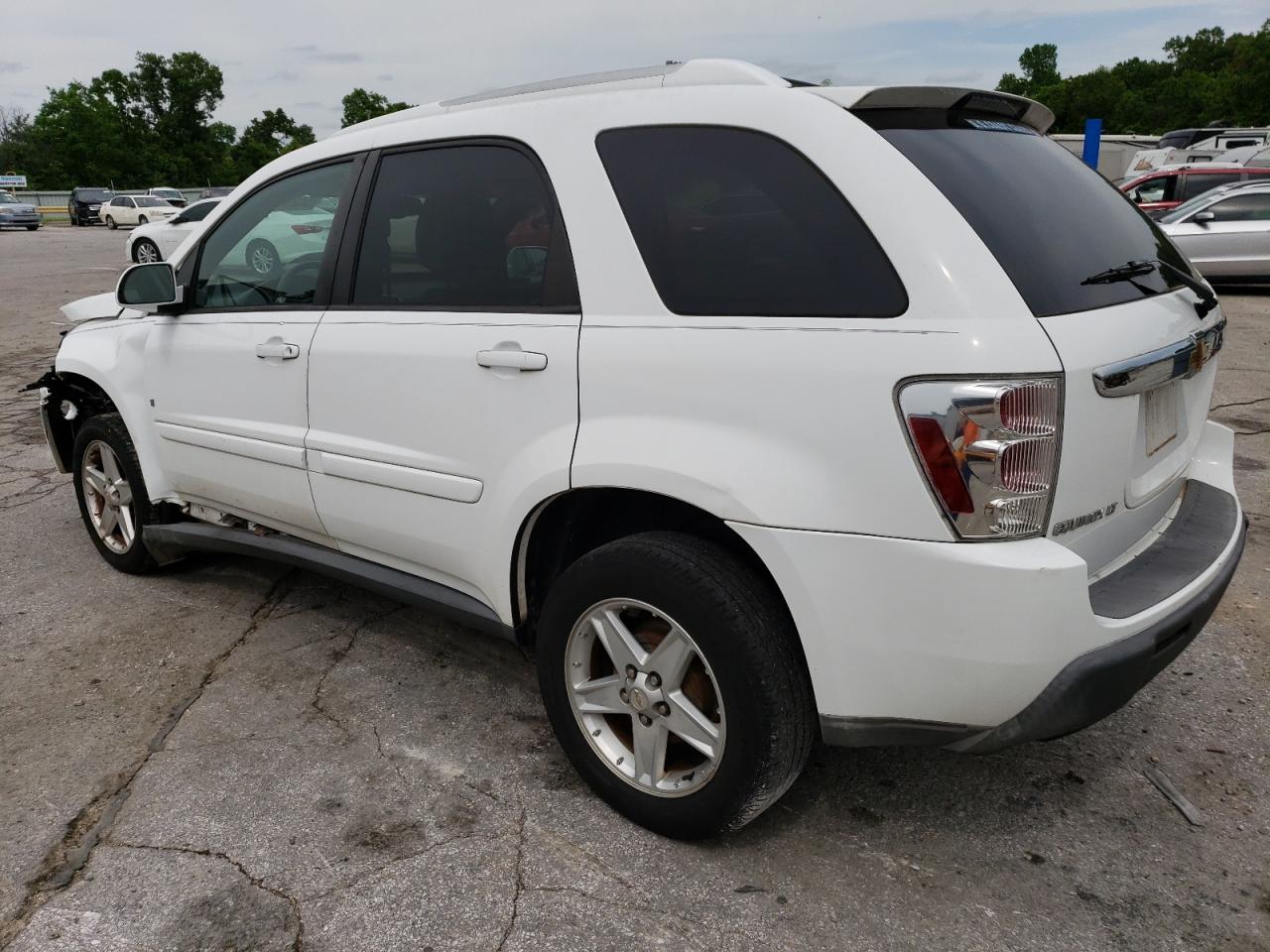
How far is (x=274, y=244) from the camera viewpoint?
352cm

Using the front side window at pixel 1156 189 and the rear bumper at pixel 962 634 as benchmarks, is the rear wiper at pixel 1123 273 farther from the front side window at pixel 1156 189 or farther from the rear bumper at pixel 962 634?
the front side window at pixel 1156 189

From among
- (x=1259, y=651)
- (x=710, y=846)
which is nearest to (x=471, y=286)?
(x=710, y=846)

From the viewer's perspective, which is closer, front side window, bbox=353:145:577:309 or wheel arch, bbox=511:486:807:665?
wheel arch, bbox=511:486:807:665

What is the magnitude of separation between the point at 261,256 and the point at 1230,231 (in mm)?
12777

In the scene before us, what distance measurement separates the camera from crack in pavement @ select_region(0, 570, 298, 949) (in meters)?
2.34

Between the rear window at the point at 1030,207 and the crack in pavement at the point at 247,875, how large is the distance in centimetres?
209

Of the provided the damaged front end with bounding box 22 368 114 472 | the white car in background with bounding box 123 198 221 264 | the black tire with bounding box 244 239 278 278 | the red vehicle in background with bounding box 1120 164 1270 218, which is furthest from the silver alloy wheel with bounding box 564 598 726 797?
the white car in background with bounding box 123 198 221 264

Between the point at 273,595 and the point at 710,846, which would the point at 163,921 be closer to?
the point at 710,846

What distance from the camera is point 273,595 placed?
4.24 metres

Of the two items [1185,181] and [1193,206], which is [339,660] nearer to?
[1193,206]

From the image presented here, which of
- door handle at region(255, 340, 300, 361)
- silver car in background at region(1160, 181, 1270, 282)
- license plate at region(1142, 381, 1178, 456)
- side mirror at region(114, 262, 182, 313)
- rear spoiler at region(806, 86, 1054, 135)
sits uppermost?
rear spoiler at region(806, 86, 1054, 135)

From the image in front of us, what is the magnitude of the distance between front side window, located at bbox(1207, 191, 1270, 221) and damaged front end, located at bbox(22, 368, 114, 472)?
13.1 meters

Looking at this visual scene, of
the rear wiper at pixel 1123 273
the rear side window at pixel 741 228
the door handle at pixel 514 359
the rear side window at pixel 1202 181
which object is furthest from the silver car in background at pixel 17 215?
the rear wiper at pixel 1123 273

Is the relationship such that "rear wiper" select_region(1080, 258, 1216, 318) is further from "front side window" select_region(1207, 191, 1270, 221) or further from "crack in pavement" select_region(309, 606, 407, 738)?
"front side window" select_region(1207, 191, 1270, 221)
